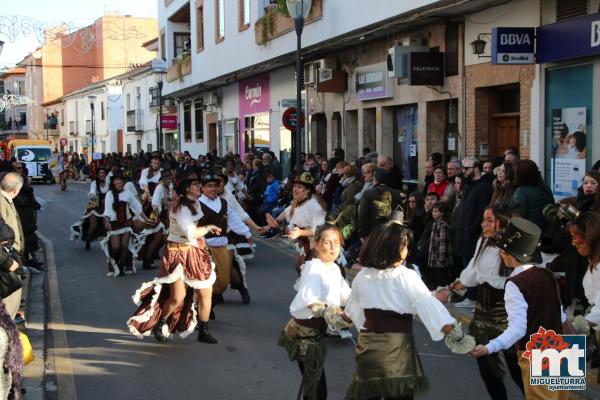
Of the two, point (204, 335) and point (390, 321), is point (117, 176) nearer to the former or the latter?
point (204, 335)

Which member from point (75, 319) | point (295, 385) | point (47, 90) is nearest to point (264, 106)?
point (75, 319)

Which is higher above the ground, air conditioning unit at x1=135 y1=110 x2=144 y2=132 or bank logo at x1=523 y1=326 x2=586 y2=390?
air conditioning unit at x1=135 y1=110 x2=144 y2=132

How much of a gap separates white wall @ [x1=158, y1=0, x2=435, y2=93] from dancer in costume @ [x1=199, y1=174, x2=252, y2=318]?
6957mm

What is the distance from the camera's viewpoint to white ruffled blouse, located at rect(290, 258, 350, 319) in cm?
547

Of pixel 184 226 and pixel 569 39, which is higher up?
pixel 569 39

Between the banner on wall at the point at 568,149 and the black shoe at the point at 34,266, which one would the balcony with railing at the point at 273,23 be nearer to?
the banner on wall at the point at 568,149

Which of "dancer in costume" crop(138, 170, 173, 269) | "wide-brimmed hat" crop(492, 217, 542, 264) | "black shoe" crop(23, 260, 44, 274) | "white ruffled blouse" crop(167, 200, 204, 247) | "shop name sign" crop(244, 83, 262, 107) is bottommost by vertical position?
"black shoe" crop(23, 260, 44, 274)

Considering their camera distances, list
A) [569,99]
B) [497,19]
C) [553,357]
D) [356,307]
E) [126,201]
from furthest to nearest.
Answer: [497,19] < [126,201] < [569,99] < [356,307] < [553,357]

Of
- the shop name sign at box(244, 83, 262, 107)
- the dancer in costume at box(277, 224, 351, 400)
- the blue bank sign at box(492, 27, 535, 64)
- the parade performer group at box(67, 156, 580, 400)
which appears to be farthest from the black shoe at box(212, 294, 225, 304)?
the shop name sign at box(244, 83, 262, 107)

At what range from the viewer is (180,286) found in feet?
26.2

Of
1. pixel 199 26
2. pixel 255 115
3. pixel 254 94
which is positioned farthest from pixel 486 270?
pixel 199 26

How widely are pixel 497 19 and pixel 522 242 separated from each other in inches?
396

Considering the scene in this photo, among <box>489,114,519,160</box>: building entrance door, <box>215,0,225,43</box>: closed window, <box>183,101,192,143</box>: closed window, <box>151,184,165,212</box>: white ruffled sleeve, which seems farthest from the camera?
<box>183,101,192,143</box>: closed window

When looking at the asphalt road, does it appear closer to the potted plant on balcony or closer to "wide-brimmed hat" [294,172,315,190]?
"wide-brimmed hat" [294,172,315,190]
